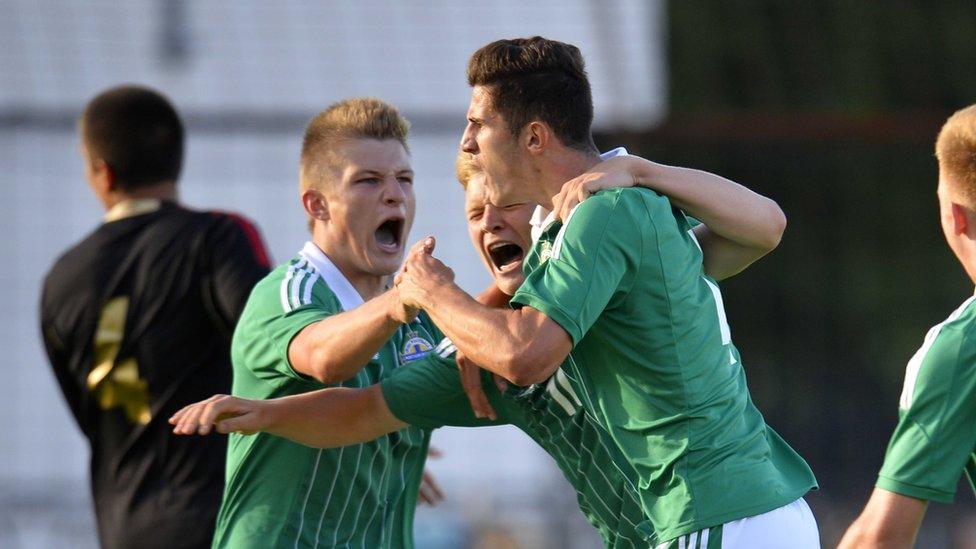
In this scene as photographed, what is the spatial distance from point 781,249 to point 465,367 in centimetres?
1114

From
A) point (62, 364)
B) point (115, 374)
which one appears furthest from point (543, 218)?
point (62, 364)

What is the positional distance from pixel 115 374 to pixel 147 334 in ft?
0.70

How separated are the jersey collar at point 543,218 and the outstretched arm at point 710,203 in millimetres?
76

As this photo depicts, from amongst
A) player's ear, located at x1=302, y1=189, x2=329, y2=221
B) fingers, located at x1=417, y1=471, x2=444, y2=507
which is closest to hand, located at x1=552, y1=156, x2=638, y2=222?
player's ear, located at x1=302, y1=189, x2=329, y2=221

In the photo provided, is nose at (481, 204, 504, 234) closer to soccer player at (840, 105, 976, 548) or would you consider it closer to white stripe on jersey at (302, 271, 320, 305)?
white stripe on jersey at (302, 271, 320, 305)

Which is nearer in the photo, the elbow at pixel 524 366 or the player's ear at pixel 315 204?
the elbow at pixel 524 366

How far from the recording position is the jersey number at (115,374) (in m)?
5.14

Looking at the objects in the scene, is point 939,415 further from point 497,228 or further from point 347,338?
point 347,338

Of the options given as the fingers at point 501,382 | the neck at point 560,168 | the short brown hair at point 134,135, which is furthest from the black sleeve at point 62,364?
the neck at point 560,168

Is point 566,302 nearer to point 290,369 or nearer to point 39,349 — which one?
point 290,369

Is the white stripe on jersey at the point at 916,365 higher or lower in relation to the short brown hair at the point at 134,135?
lower

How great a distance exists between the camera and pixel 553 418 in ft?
12.4

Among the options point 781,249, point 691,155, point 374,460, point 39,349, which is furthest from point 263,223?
point 374,460

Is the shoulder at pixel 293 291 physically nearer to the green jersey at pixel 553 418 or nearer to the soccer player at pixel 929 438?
the green jersey at pixel 553 418
